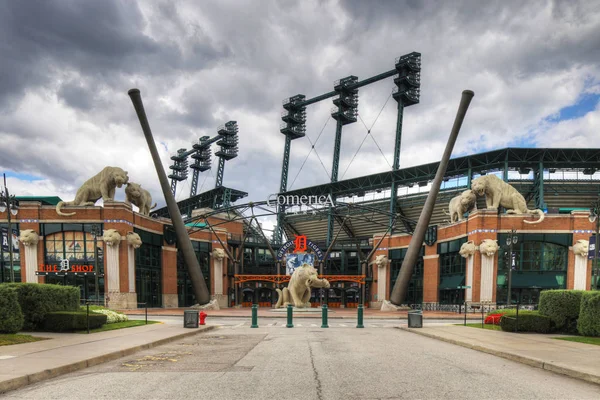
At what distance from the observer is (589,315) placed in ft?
52.9

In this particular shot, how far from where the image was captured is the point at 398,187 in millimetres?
73500

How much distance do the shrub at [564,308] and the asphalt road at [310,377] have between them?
6.71m

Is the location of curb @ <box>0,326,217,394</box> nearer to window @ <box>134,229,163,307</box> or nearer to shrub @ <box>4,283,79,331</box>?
shrub @ <box>4,283,79,331</box>

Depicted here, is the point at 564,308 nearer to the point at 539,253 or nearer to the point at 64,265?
the point at 539,253

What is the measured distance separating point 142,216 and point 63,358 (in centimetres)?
3833

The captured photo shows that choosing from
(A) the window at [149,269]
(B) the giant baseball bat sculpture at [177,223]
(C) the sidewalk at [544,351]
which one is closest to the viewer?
(C) the sidewalk at [544,351]

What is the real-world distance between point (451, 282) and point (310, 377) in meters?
41.6

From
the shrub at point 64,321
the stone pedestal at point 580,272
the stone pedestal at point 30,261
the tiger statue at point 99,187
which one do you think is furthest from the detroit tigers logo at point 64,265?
the stone pedestal at point 580,272

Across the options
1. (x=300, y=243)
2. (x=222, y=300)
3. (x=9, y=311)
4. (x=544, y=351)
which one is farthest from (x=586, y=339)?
(x=222, y=300)

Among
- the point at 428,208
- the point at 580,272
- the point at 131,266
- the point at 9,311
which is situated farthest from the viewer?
the point at 428,208

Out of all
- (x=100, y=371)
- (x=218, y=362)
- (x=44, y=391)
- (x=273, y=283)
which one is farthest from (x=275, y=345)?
(x=273, y=283)

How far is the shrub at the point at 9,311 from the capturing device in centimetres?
1445

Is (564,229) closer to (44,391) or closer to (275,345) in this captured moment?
(275,345)

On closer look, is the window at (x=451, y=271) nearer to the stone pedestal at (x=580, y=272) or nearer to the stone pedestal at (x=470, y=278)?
the stone pedestal at (x=470, y=278)
